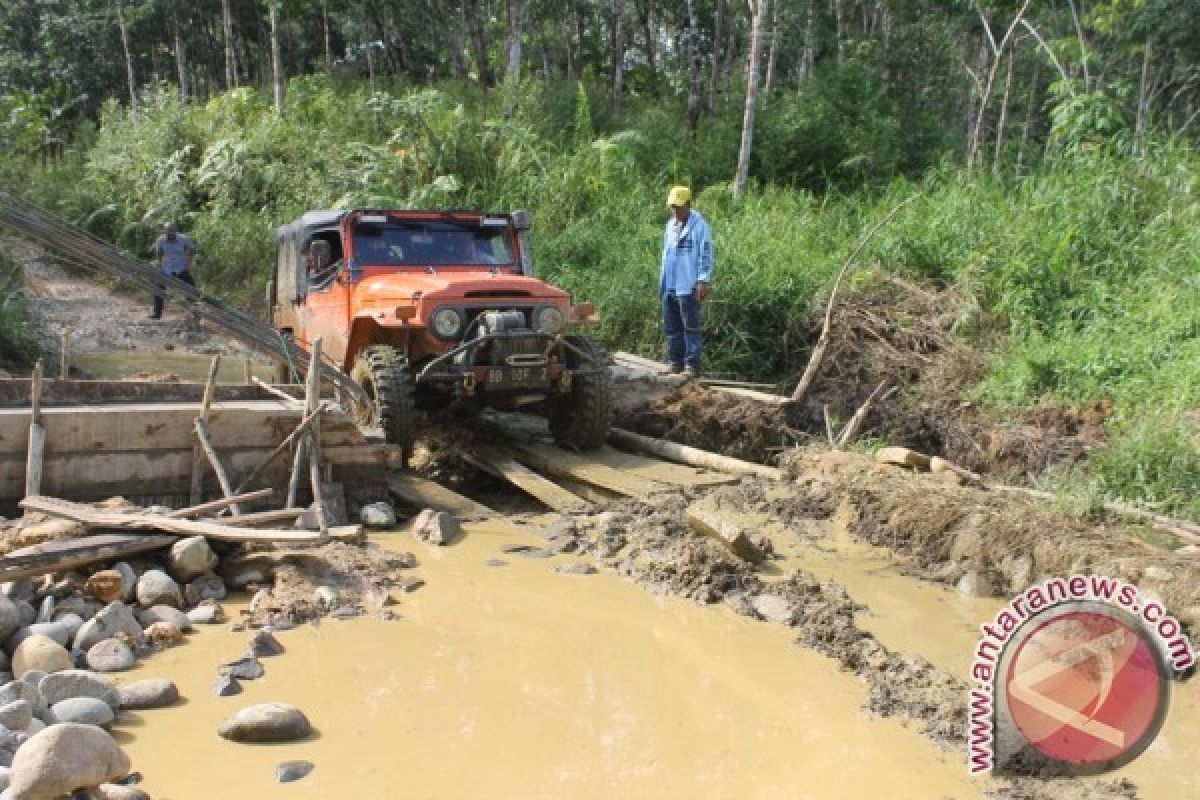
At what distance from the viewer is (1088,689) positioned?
11.3 ft

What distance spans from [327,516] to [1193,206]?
796cm

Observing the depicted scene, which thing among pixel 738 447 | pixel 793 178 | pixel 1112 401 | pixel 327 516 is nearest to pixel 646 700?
pixel 327 516

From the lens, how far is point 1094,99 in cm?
1104

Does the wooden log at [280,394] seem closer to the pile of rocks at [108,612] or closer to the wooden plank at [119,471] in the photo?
the wooden plank at [119,471]

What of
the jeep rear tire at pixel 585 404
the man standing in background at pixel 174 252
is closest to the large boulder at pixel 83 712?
the jeep rear tire at pixel 585 404

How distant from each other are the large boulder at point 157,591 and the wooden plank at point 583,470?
2841 mm

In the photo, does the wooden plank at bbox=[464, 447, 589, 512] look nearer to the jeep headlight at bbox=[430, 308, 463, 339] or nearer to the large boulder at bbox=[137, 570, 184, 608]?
the jeep headlight at bbox=[430, 308, 463, 339]

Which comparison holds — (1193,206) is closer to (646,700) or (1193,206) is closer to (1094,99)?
(1094,99)

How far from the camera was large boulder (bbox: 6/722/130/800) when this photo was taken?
281cm

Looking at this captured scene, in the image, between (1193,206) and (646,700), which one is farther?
(1193,206)

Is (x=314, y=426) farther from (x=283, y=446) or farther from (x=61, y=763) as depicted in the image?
(x=61, y=763)

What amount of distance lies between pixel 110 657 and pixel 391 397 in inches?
110

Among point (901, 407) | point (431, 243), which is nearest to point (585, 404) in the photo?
point (431, 243)

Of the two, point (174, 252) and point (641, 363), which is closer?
point (641, 363)
